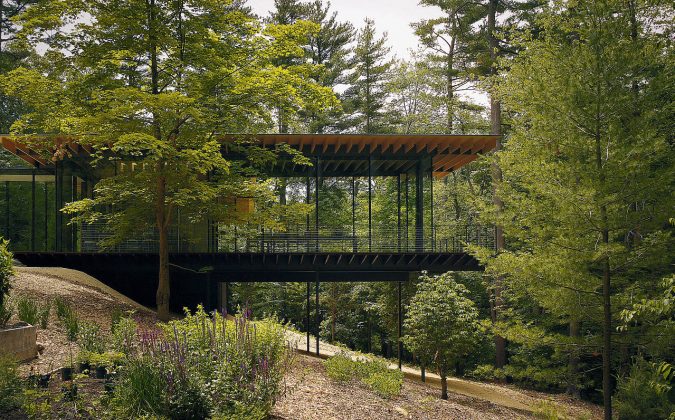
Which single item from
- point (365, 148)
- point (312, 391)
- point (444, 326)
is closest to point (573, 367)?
point (444, 326)

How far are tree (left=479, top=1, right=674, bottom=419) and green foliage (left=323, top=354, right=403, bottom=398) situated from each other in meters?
3.49

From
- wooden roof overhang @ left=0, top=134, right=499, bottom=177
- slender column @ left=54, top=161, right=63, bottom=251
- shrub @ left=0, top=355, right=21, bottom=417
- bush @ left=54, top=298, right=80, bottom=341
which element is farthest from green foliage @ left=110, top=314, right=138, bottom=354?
slender column @ left=54, top=161, right=63, bottom=251

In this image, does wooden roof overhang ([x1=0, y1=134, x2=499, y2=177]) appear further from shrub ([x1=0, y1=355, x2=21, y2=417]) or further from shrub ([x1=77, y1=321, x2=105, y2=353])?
shrub ([x1=0, y1=355, x2=21, y2=417])

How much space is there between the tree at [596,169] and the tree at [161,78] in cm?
502

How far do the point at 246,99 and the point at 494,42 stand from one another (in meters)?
13.2

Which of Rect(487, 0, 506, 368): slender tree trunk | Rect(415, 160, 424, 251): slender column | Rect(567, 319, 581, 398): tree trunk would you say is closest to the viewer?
Rect(567, 319, 581, 398): tree trunk

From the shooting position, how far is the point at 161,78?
Result: 539 inches

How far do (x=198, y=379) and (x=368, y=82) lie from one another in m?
31.8

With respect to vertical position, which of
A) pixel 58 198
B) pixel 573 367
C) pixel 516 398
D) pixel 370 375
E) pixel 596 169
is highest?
pixel 596 169

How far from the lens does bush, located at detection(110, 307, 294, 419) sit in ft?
20.4

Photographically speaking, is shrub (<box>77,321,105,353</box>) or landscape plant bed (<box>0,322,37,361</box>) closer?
landscape plant bed (<box>0,322,37,361</box>)

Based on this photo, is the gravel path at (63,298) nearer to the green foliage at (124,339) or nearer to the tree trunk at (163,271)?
the tree trunk at (163,271)

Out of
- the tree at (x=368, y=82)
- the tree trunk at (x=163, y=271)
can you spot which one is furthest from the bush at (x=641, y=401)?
the tree at (x=368, y=82)

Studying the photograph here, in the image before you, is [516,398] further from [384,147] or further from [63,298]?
[63,298]
